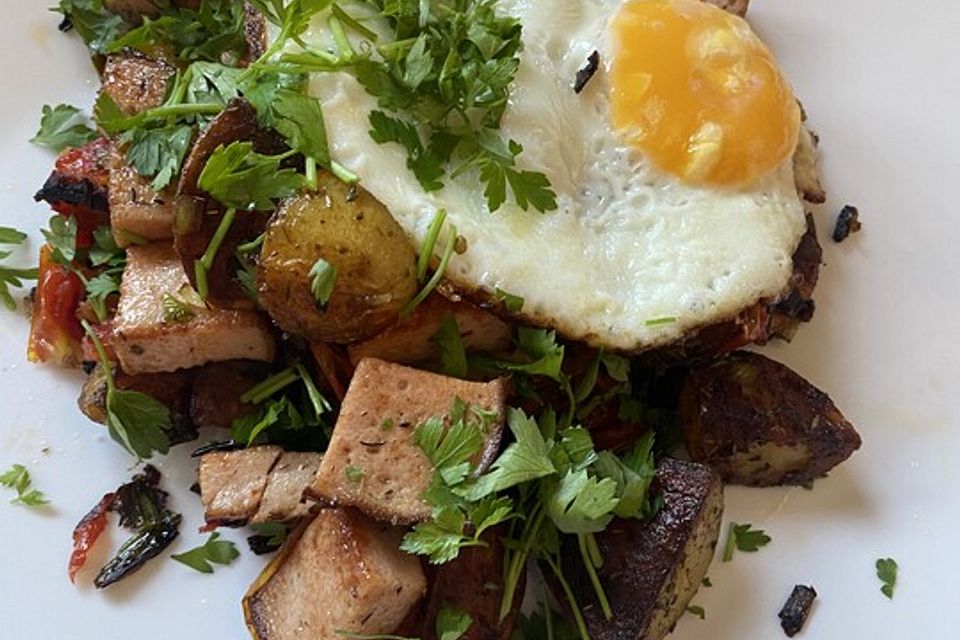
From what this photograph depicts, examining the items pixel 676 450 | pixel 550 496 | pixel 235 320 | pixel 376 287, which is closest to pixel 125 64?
pixel 235 320

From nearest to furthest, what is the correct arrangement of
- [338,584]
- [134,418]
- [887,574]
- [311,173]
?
[338,584] → [311,173] → [134,418] → [887,574]

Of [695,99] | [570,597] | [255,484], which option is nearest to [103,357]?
[255,484]

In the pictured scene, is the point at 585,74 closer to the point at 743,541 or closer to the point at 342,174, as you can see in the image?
the point at 342,174

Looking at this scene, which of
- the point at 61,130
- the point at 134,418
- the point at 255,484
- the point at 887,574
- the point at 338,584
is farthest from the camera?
the point at 61,130

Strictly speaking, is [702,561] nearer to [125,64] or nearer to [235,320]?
[235,320]

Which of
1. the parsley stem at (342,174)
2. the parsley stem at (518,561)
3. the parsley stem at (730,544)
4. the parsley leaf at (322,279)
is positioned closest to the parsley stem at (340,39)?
the parsley stem at (342,174)

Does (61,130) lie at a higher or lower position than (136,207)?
lower

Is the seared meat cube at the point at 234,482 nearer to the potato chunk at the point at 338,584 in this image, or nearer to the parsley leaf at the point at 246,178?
the potato chunk at the point at 338,584
